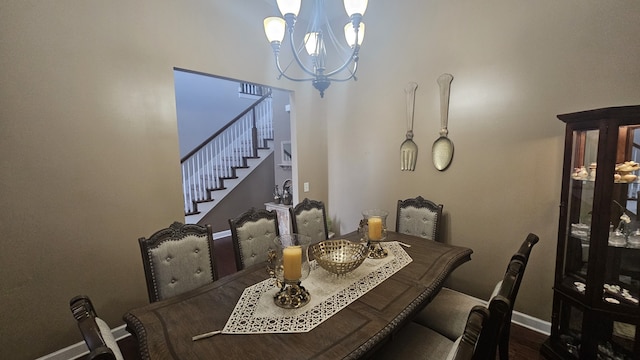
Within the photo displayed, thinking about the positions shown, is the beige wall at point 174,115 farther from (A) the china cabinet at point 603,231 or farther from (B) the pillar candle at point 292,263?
(B) the pillar candle at point 292,263

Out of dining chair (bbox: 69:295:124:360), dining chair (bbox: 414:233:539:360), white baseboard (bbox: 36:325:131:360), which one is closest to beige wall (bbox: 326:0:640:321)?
dining chair (bbox: 414:233:539:360)

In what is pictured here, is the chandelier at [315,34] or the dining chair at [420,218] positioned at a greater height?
the chandelier at [315,34]

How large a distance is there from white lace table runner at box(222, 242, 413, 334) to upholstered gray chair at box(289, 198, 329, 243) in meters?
0.70

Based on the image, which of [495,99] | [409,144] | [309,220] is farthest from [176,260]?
[495,99]

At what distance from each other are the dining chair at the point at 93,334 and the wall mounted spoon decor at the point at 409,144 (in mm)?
2698

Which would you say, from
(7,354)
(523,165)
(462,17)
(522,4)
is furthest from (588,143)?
(7,354)

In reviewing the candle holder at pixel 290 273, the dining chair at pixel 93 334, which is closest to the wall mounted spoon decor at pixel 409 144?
the candle holder at pixel 290 273

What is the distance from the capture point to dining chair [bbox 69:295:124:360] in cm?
69

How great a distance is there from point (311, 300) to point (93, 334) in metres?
0.84

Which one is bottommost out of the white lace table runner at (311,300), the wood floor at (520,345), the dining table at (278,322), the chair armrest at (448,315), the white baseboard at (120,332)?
the wood floor at (520,345)

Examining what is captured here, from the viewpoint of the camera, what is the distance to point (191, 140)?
5.73 m

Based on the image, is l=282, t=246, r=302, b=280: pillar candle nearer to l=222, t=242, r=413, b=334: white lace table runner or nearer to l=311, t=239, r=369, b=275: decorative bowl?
l=222, t=242, r=413, b=334: white lace table runner

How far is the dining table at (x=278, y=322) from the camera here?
1.02 metres

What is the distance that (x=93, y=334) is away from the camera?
2.68 feet
